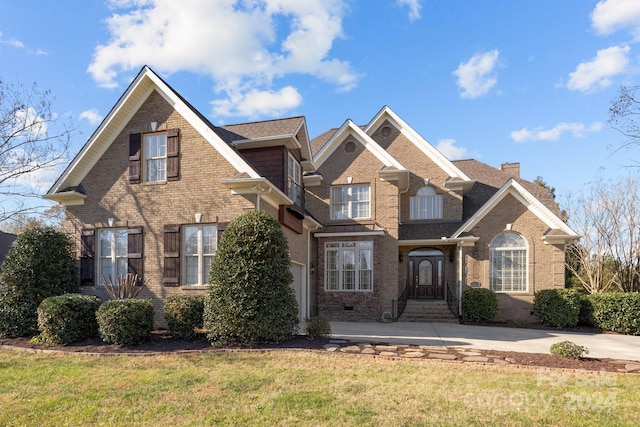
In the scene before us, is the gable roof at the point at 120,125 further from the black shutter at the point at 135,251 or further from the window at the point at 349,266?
the window at the point at 349,266

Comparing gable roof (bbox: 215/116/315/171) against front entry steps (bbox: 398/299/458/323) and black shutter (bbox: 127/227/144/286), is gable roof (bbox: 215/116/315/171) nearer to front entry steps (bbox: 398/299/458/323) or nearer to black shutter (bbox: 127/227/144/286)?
black shutter (bbox: 127/227/144/286)

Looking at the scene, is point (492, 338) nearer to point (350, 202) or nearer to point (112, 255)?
point (350, 202)

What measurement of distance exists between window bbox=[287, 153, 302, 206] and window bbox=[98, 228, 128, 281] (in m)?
5.39

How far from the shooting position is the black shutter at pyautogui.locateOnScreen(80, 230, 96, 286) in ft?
41.6

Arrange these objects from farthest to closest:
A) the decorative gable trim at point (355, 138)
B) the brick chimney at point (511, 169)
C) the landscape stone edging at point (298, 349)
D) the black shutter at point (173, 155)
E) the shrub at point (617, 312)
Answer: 1. the brick chimney at point (511, 169)
2. the decorative gable trim at point (355, 138)
3. the shrub at point (617, 312)
4. the black shutter at point (173, 155)
5. the landscape stone edging at point (298, 349)

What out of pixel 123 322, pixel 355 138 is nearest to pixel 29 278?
pixel 123 322

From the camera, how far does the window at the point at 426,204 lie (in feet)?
61.8

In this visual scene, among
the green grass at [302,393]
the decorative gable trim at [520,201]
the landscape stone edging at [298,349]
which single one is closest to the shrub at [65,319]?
the landscape stone edging at [298,349]

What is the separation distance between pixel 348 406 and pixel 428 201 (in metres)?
14.4

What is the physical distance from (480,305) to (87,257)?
13.9m

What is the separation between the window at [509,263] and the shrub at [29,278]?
1517 cm

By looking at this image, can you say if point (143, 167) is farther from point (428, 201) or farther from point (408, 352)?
point (428, 201)

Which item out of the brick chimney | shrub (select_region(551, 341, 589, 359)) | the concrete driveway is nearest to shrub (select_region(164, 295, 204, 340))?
the concrete driveway

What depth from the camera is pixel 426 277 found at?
1923 cm
